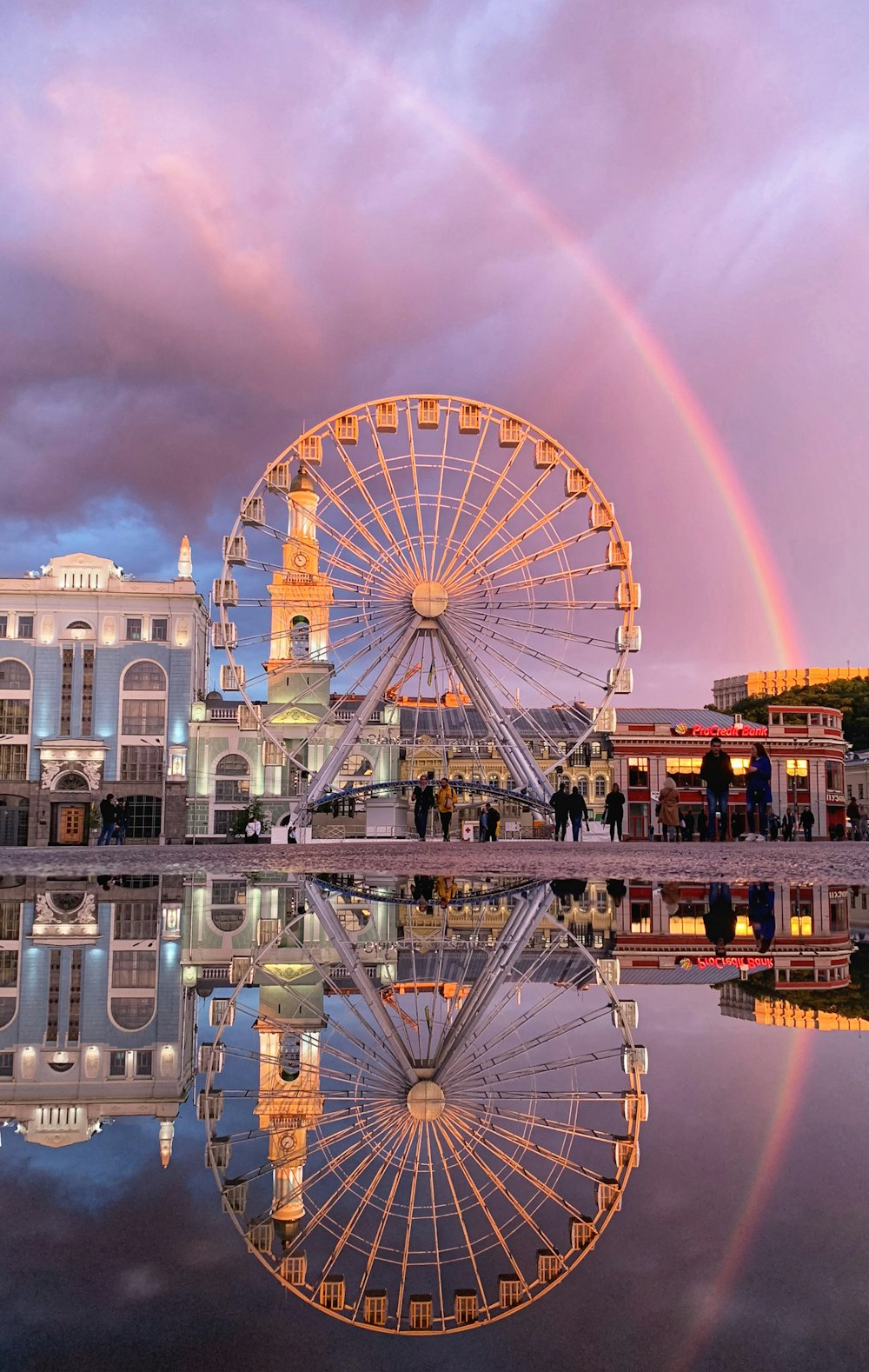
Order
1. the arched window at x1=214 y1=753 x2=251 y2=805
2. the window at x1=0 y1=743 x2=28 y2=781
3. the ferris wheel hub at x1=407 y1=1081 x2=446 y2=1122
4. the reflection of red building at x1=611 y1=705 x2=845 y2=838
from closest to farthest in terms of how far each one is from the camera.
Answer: the ferris wheel hub at x1=407 y1=1081 x2=446 y2=1122
the window at x1=0 y1=743 x2=28 y2=781
the arched window at x1=214 y1=753 x2=251 y2=805
the reflection of red building at x1=611 y1=705 x2=845 y2=838

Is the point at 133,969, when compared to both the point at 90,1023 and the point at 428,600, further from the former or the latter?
the point at 428,600

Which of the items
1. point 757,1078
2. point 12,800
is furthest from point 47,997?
point 12,800

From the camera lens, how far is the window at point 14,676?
62.5 metres

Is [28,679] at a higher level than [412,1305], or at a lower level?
higher

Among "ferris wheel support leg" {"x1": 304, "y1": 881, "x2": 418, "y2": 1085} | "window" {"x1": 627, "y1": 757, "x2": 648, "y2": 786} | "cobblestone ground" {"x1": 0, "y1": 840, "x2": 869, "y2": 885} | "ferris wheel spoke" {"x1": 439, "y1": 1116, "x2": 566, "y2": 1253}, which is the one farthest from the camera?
"window" {"x1": 627, "y1": 757, "x2": 648, "y2": 786}

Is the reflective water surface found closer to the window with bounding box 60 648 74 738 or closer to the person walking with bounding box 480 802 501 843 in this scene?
the person walking with bounding box 480 802 501 843

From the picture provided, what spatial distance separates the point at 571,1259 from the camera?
202 centimetres

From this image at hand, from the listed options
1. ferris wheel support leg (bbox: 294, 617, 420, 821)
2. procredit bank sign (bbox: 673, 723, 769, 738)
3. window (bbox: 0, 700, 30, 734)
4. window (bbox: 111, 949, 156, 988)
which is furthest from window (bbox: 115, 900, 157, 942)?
procredit bank sign (bbox: 673, 723, 769, 738)

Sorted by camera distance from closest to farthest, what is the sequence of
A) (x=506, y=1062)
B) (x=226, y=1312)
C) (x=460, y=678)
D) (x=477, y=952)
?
(x=226, y=1312) < (x=506, y=1062) < (x=477, y=952) < (x=460, y=678)

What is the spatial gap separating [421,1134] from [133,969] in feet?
12.4

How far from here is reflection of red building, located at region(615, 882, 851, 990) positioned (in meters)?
6.23

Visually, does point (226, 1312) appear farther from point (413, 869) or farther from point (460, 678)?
point (460, 678)

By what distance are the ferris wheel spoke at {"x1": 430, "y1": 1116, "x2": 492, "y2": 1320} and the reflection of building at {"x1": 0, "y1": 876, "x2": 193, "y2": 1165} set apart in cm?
72

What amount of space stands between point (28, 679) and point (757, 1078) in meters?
64.3
